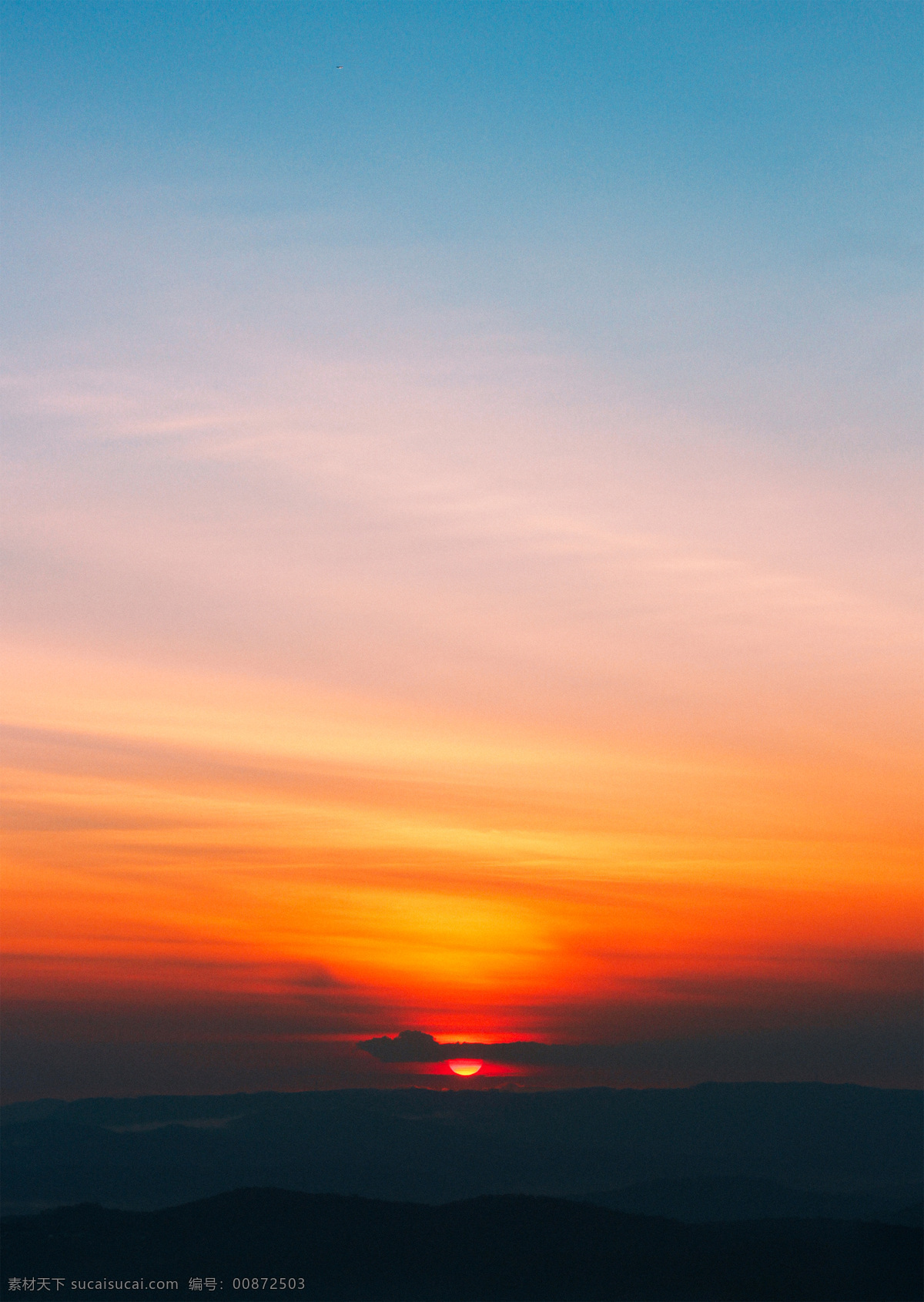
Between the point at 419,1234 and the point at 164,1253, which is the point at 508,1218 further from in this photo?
the point at 164,1253

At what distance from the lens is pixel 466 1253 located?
138750 mm

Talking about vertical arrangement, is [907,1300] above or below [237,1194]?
below

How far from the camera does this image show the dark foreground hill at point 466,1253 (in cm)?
12719

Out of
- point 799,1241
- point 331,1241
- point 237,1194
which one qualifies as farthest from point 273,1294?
point 799,1241

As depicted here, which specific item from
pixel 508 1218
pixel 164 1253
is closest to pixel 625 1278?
pixel 508 1218

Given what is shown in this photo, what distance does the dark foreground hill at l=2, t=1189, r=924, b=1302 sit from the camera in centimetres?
12719

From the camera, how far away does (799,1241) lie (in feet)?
443

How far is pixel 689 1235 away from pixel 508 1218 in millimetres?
21495

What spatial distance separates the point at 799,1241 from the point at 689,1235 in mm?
11666

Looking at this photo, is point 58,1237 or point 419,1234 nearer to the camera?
point 419,1234

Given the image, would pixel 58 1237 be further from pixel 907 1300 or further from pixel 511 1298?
pixel 907 1300

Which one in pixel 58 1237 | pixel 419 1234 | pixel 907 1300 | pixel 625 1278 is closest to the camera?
pixel 907 1300

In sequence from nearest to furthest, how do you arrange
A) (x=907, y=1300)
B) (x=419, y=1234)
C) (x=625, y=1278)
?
(x=907, y=1300)
(x=625, y=1278)
(x=419, y=1234)

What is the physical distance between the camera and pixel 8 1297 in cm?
14650
